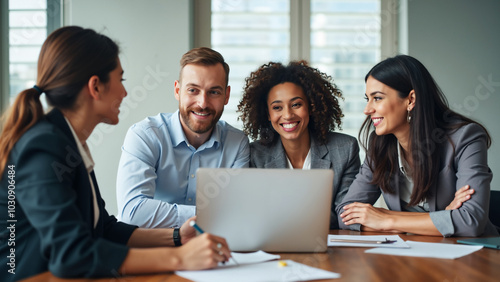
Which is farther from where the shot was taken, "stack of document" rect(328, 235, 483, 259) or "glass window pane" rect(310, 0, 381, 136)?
"glass window pane" rect(310, 0, 381, 136)

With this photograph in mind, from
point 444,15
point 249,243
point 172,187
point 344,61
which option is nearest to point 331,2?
point 344,61

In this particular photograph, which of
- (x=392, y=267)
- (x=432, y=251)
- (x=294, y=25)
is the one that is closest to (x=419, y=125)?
(x=432, y=251)

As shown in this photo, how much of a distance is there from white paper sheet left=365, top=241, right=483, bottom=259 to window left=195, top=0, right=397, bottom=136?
2.39 meters

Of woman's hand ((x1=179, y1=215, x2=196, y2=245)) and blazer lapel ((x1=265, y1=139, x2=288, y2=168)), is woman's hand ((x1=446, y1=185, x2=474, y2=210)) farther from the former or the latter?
woman's hand ((x1=179, y1=215, x2=196, y2=245))

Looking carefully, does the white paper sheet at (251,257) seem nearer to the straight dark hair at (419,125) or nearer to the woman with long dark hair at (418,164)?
the woman with long dark hair at (418,164)

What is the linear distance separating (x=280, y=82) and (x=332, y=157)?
519 millimetres

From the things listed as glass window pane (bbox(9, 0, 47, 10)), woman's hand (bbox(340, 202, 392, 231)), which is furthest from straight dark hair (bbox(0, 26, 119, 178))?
glass window pane (bbox(9, 0, 47, 10))

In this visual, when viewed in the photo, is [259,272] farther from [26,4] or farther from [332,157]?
[26,4]

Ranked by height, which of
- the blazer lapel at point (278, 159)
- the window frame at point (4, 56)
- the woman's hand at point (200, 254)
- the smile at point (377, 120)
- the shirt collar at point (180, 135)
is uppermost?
the window frame at point (4, 56)

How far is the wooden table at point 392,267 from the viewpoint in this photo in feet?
3.81

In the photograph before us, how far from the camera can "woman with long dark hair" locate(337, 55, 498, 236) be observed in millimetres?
1890

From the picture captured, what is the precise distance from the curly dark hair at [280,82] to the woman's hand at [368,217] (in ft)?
2.32

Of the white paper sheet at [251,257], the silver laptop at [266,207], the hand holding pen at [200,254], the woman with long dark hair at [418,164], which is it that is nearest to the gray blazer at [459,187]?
the woman with long dark hair at [418,164]

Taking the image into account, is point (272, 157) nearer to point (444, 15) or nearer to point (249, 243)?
point (249, 243)
